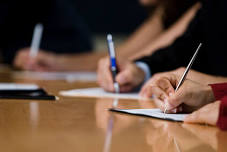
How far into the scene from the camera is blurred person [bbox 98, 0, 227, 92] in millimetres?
1391

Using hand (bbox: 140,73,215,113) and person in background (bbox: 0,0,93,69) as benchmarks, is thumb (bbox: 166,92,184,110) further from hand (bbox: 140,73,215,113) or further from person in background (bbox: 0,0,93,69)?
person in background (bbox: 0,0,93,69)

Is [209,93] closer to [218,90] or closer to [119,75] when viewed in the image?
[218,90]

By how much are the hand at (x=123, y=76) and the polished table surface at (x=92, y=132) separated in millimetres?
381

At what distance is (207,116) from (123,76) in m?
0.62

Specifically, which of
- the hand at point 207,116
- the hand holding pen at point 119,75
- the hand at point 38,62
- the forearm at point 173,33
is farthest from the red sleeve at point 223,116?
the hand at point 38,62

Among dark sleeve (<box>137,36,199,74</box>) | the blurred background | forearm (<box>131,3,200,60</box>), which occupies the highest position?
the blurred background

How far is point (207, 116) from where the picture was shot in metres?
0.76

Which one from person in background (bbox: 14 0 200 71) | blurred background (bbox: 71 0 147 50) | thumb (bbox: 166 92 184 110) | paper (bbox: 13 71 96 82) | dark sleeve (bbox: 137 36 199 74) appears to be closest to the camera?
thumb (bbox: 166 92 184 110)

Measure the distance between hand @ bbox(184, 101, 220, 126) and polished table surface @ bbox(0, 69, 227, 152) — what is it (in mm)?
13

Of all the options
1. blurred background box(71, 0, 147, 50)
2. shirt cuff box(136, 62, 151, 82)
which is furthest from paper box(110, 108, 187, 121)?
blurred background box(71, 0, 147, 50)

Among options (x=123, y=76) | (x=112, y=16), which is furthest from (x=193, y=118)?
(x=112, y=16)

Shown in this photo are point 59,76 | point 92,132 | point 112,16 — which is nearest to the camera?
point 92,132

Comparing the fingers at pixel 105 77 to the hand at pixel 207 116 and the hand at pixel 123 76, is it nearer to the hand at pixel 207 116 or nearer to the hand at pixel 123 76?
the hand at pixel 123 76

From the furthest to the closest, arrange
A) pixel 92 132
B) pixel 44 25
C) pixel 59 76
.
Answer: pixel 44 25
pixel 59 76
pixel 92 132
